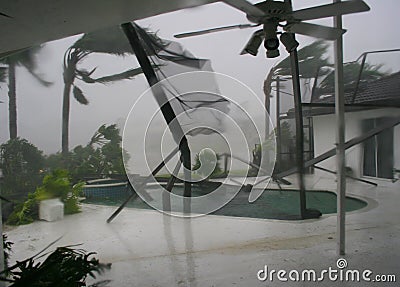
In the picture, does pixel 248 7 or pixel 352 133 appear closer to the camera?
pixel 248 7

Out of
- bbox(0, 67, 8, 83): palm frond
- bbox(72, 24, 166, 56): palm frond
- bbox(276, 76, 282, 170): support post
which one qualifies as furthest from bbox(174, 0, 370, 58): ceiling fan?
bbox(0, 67, 8, 83): palm frond

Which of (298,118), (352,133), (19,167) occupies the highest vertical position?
(298,118)

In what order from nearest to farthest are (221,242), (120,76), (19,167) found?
(19,167), (120,76), (221,242)

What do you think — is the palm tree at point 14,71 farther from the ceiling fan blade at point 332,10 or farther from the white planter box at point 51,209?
the ceiling fan blade at point 332,10

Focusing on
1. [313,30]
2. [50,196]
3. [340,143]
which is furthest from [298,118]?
[50,196]

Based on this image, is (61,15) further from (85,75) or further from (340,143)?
(340,143)

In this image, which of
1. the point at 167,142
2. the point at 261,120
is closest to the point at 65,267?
the point at 167,142

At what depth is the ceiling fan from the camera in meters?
1.60

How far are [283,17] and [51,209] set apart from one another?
2.19 meters

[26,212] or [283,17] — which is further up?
[283,17]

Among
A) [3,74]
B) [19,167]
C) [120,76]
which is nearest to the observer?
[3,74]

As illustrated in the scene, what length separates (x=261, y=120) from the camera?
2707mm

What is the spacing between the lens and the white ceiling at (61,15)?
40.6 inches

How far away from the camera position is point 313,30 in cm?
183
